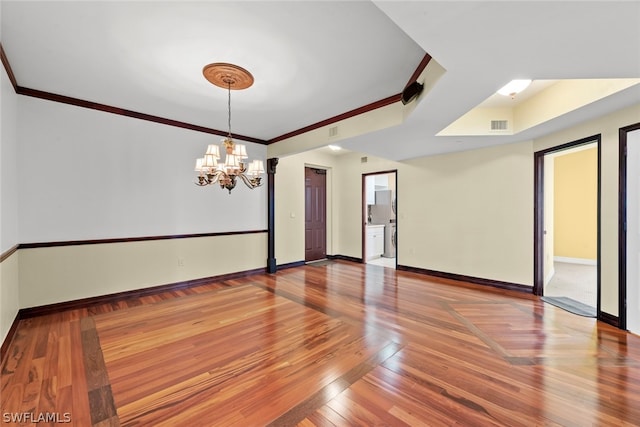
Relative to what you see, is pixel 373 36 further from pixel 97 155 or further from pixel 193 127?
pixel 97 155

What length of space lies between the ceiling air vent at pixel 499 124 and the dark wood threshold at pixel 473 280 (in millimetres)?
2454

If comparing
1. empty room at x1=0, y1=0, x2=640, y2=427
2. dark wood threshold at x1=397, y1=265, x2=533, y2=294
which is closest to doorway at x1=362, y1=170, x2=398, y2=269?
dark wood threshold at x1=397, y1=265, x2=533, y2=294

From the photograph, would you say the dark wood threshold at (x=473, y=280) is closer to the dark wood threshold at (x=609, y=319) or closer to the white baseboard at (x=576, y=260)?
the dark wood threshold at (x=609, y=319)

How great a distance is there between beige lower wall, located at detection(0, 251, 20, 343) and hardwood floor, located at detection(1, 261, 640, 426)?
0.69ft

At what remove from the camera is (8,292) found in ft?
8.66

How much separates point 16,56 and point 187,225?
2661 millimetres

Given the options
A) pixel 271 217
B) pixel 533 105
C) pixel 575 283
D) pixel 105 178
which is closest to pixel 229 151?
pixel 105 178

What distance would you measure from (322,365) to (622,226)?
137 inches

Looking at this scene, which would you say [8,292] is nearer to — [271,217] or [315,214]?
[271,217]

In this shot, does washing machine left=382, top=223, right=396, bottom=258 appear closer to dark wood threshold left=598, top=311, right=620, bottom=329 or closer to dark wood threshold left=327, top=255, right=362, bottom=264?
dark wood threshold left=327, top=255, right=362, bottom=264

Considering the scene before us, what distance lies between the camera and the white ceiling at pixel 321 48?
1509 mm

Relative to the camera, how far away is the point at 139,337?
2.68 m

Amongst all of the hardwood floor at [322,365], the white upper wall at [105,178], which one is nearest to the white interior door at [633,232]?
the hardwood floor at [322,365]

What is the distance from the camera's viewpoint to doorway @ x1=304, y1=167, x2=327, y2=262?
21.5 feet
